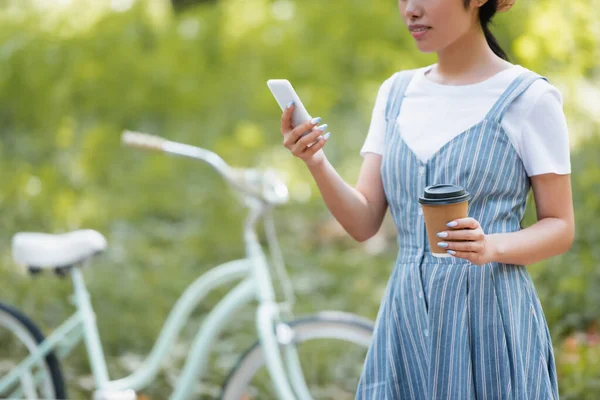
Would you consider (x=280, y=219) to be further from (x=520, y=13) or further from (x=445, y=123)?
(x=445, y=123)

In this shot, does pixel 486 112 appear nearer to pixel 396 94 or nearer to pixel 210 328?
pixel 396 94

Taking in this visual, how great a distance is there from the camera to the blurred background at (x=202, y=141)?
4184 mm

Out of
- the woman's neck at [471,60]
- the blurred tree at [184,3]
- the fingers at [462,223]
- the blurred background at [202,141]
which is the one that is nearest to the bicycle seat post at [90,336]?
the blurred background at [202,141]

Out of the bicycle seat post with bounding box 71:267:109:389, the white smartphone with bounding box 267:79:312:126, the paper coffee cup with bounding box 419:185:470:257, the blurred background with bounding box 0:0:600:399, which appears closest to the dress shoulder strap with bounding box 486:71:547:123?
the paper coffee cup with bounding box 419:185:470:257

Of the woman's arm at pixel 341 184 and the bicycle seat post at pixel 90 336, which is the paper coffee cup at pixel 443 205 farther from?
the bicycle seat post at pixel 90 336

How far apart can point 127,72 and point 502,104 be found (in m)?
5.80

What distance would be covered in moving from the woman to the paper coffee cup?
0.44 ft

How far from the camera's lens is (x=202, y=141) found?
257 inches

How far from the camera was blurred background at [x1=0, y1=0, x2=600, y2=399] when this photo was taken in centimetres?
418

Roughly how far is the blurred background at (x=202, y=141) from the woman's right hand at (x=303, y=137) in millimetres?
1514

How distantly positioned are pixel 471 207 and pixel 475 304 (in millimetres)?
204

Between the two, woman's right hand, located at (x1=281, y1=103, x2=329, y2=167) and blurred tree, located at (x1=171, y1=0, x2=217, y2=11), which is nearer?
woman's right hand, located at (x1=281, y1=103, x2=329, y2=167)

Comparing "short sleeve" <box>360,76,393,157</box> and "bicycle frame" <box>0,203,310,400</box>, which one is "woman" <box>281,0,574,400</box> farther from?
"bicycle frame" <box>0,203,310,400</box>

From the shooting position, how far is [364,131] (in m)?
6.79
